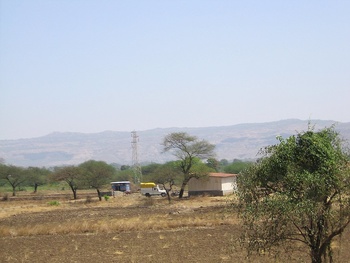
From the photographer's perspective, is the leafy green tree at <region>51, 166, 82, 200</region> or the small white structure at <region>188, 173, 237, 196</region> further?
the leafy green tree at <region>51, 166, 82, 200</region>

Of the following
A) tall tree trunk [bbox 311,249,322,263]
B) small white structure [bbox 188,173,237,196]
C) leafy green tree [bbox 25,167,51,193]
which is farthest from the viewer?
leafy green tree [bbox 25,167,51,193]

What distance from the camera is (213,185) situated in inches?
3014

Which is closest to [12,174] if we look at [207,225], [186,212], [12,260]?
[186,212]

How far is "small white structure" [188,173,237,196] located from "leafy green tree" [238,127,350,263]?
57.9 meters

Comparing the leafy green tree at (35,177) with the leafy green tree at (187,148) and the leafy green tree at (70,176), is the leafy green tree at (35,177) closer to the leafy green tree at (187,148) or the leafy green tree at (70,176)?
the leafy green tree at (70,176)

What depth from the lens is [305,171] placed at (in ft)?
49.5

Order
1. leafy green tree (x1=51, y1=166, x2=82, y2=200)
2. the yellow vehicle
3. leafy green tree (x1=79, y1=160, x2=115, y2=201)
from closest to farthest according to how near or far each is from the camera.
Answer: leafy green tree (x1=79, y1=160, x2=115, y2=201)
the yellow vehicle
leafy green tree (x1=51, y1=166, x2=82, y2=200)

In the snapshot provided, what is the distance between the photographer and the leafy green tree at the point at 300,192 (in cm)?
1493

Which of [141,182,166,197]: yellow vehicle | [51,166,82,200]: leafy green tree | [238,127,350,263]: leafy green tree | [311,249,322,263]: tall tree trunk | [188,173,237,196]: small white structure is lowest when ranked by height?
[141,182,166,197]: yellow vehicle

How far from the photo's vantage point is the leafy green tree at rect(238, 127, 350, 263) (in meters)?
14.9

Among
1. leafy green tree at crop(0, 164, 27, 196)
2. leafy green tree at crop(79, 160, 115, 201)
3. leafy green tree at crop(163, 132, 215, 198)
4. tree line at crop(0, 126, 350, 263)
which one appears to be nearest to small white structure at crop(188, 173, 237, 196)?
leafy green tree at crop(163, 132, 215, 198)

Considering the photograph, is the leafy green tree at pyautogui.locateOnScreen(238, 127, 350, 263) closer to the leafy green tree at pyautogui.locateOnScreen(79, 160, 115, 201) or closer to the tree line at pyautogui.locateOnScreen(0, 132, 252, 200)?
the tree line at pyautogui.locateOnScreen(0, 132, 252, 200)

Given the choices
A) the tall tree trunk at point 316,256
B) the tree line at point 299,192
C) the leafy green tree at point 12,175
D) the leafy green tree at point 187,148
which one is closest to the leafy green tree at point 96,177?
the leafy green tree at point 187,148

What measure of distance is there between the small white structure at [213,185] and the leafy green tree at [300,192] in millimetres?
57895
